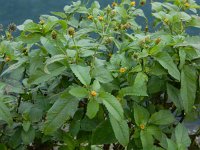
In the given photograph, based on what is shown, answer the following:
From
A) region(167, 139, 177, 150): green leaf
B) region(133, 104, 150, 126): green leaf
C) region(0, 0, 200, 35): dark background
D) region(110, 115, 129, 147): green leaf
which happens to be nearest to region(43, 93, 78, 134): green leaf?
region(110, 115, 129, 147): green leaf

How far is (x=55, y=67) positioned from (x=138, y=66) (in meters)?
0.25

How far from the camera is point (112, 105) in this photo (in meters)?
1.27

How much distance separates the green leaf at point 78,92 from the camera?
125 cm

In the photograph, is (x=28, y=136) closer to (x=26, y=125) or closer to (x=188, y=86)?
(x=26, y=125)

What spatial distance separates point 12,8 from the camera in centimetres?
422

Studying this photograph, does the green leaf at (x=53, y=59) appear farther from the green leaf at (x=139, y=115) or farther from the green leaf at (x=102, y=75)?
the green leaf at (x=139, y=115)

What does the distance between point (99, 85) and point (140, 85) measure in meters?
0.14

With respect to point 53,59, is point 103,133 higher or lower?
lower

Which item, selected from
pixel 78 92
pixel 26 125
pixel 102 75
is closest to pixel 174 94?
pixel 102 75

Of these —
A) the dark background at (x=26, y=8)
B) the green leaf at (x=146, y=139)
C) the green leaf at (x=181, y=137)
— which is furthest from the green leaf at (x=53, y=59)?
the dark background at (x=26, y=8)

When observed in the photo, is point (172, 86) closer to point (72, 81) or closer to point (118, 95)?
point (118, 95)

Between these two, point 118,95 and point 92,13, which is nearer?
point 118,95

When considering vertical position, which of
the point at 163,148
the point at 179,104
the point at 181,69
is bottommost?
the point at 163,148

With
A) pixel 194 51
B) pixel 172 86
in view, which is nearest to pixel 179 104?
pixel 172 86
